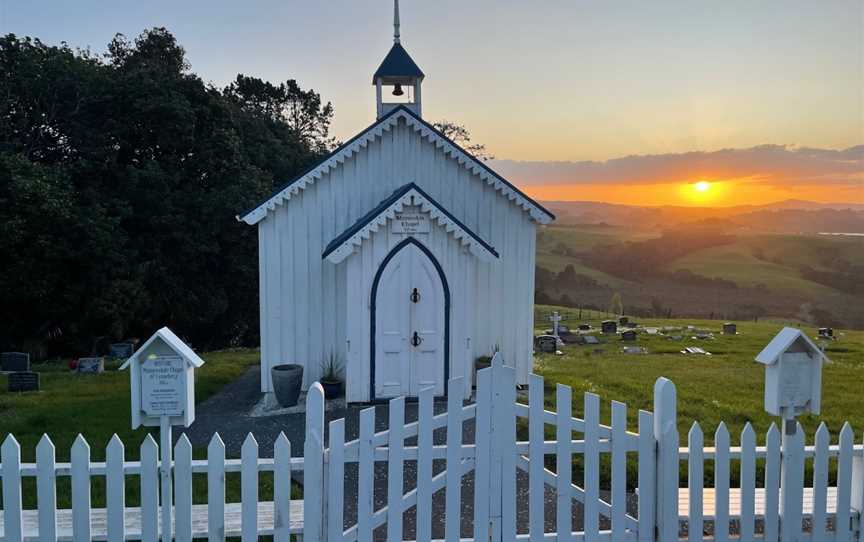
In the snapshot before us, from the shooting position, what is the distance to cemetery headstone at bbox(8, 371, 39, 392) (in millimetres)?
13891

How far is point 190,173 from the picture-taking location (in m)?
26.4

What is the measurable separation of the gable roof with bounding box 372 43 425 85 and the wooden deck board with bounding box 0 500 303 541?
10.4 m

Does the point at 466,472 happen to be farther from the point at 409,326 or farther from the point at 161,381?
the point at 409,326

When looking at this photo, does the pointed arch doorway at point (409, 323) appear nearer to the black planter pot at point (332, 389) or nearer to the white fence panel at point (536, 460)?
the black planter pot at point (332, 389)

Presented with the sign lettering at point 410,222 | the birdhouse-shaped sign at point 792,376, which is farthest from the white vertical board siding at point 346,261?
the birdhouse-shaped sign at point 792,376

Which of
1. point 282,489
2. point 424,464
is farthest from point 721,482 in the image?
point 282,489

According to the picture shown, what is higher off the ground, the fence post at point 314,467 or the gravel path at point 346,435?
the fence post at point 314,467

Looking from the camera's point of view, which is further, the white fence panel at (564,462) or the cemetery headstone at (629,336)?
the cemetery headstone at (629,336)

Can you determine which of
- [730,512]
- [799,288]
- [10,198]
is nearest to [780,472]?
[730,512]

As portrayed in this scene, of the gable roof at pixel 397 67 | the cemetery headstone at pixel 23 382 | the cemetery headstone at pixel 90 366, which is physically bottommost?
the cemetery headstone at pixel 90 366

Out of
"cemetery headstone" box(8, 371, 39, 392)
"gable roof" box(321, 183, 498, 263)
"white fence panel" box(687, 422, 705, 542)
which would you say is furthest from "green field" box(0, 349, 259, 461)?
"white fence panel" box(687, 422, 705, 542)

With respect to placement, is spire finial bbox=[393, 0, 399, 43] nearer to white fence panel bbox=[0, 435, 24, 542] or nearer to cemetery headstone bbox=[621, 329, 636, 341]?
white fence panel bbox=[0, 435, 24, 542]

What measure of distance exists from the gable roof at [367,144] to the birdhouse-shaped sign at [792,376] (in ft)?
25.6

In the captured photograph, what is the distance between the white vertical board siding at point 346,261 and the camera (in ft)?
40.7
